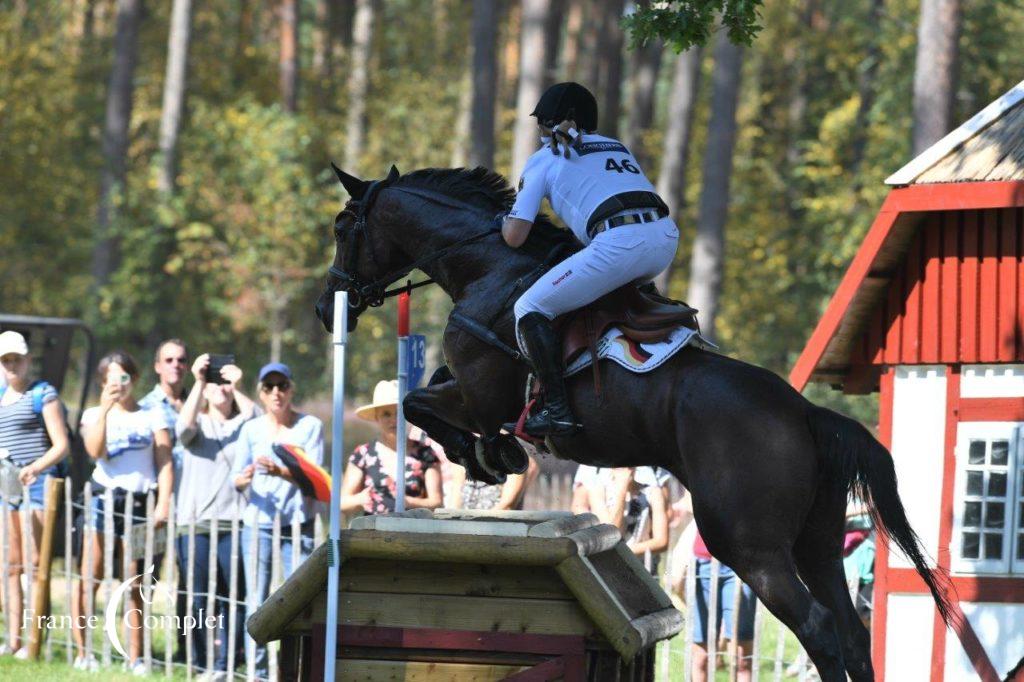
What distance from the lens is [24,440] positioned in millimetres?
10836

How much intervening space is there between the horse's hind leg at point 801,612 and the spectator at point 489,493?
3.16 meters

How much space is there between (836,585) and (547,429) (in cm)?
150

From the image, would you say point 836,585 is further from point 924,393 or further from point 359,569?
point 924,393

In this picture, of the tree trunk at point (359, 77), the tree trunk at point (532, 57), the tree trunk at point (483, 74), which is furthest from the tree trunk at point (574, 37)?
the tree trunk at point (532, 57)

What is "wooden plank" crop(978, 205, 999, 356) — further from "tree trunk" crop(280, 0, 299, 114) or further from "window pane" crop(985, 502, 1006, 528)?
"tree trunk" crop(280, 0, 299, 114)

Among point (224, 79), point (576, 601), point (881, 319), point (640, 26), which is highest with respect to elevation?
point (224, 79)

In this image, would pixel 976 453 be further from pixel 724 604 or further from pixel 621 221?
pixel 621 221

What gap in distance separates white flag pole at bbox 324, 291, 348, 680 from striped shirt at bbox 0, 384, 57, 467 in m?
4.54

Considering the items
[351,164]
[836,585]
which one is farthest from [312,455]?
[351,164]

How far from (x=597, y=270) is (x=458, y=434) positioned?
120cm

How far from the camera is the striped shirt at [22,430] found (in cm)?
1078

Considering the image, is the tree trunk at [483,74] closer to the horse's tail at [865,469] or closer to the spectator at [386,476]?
the spectator at [386,476]

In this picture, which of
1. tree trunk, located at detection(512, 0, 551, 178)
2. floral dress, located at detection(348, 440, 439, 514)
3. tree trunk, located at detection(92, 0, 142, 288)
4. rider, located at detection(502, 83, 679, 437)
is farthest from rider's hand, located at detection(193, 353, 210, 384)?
tree trunk, located at detection(92, 0, 142, 288)

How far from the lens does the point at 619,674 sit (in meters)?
6.45
